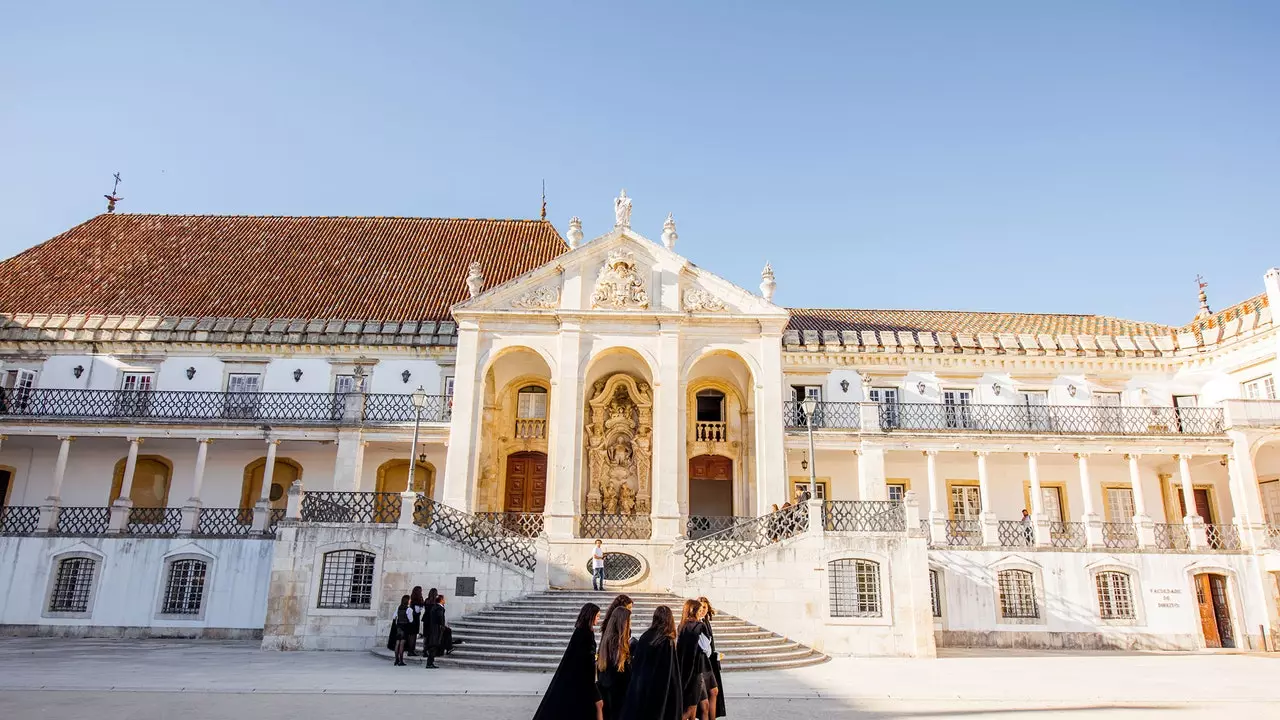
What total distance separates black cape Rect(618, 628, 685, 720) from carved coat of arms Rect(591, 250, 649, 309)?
51.1 feet

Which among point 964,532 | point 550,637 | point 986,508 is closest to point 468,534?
point 550,637

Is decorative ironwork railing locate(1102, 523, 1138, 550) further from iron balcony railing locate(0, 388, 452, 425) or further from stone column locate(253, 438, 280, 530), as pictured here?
stone column locate(253, 438, 280, 530)

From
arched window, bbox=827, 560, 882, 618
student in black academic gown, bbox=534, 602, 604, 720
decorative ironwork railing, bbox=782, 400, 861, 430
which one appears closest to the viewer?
student in black academic gown, bbox=534, 602, 604, 720

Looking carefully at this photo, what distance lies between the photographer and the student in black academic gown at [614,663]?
5836 mm

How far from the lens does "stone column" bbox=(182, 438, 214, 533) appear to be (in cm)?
2081

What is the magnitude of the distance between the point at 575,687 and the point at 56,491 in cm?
2248

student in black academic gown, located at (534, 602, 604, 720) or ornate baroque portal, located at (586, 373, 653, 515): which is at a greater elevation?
ornate baroque portal, located at (586, 373, 653, 515)

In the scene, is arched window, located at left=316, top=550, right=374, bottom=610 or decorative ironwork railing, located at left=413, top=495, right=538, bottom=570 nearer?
arched window, located at left=316, top=550, right=374, bottom=610

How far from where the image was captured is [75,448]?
78.7ft

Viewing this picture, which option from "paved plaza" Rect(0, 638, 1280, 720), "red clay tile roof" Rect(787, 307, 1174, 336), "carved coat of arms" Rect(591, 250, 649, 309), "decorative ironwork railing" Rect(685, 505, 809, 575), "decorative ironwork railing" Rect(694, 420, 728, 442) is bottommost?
"paved plaza" Rect(0, 638, 1280, 720)

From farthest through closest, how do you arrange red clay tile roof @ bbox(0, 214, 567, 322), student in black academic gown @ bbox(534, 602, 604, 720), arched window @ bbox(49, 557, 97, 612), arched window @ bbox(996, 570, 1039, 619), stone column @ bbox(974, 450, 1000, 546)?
red clay tile roof @ bbox(0, 214, 567, 322), stone column @ bbox(974, 450, 1000, 546), arched window @ bbox(996, 570, 1039, 619), arched window @ bbox(49, 557, 97, 612), student in black academic gown @ bbox(534, 602, 604, 720)

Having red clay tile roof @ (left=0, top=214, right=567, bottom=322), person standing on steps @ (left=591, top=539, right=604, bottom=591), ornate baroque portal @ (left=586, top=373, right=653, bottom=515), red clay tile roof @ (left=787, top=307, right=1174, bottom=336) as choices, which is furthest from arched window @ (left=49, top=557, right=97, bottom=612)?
red clay tile roof @ (left=787, top=307, right=1174, bottom=336)

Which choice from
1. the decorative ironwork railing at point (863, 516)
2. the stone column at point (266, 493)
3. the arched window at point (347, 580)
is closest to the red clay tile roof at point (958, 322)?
the decorative ironwork railing at point (863, 516)

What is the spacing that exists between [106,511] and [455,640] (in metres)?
12.9
